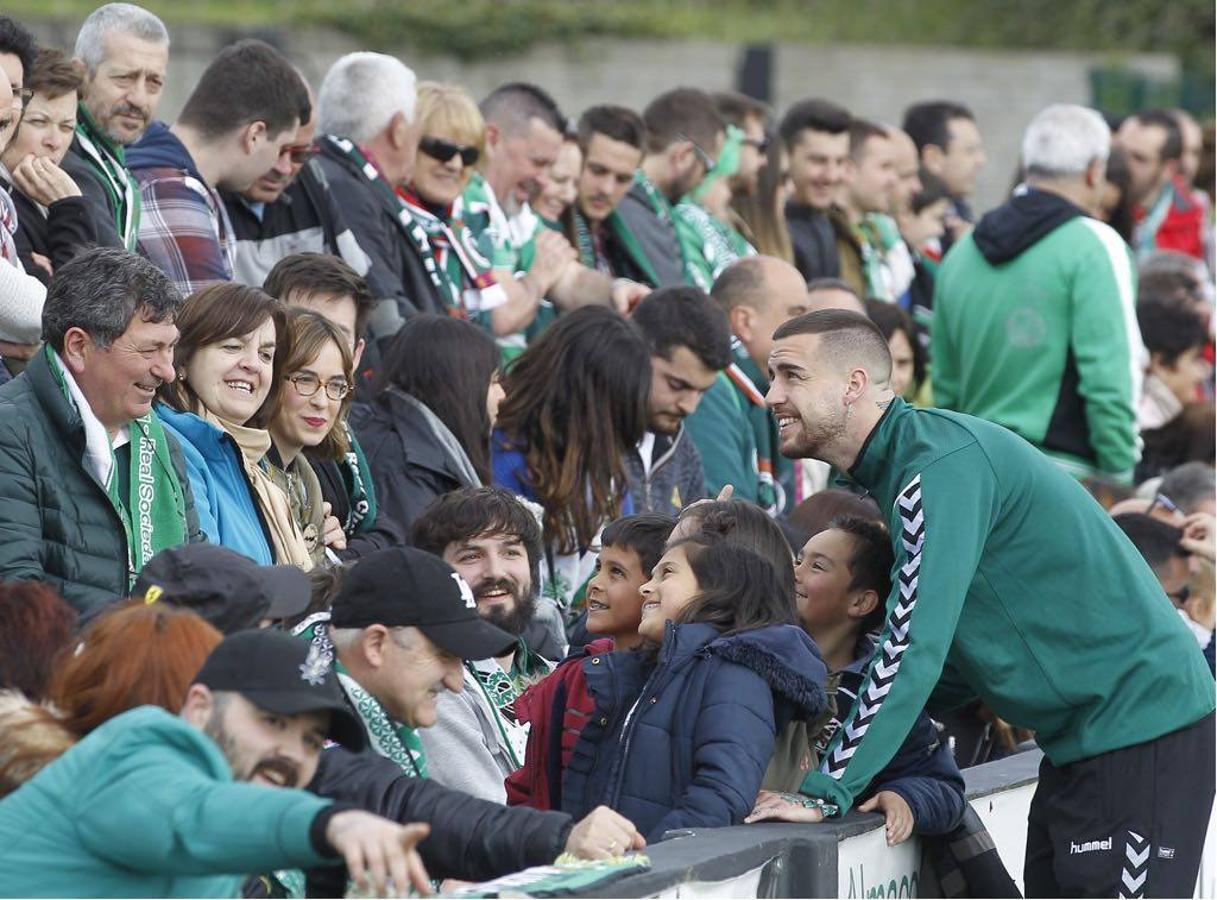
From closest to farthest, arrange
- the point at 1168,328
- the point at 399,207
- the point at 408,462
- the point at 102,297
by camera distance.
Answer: the point at 102,297 → the point at 408,462 → the point at 399,207 → the point at 1168,328

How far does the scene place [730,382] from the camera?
329 inches

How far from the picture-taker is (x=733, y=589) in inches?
203

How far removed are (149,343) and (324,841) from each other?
7.24ft

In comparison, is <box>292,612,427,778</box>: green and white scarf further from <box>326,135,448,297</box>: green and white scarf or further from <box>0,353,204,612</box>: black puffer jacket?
<box>326,135,448,297</box>: green and white scarf

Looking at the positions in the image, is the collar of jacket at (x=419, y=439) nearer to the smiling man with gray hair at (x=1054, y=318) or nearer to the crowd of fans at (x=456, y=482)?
the crowd of fans at (x=456, y=482)

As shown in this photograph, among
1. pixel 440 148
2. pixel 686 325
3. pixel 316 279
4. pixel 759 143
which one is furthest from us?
pixel 759 143

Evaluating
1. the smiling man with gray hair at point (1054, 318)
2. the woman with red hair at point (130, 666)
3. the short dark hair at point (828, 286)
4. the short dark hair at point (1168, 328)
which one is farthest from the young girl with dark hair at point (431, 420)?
the short dark hair at point (1168, 328)

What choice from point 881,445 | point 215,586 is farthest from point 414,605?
point 881,445

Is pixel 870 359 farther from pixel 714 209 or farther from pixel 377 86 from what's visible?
pixel 714 209

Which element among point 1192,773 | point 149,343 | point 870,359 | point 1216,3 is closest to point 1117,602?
point 1192,773

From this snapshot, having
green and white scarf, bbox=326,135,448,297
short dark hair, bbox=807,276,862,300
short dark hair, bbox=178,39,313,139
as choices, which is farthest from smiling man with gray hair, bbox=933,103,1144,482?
short dark hair, bbox=178,39,313,139

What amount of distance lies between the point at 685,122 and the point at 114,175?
4.20 metres

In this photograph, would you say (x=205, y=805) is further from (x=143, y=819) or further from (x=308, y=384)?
(x=308, y=384)

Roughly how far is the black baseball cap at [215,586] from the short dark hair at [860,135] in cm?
753
